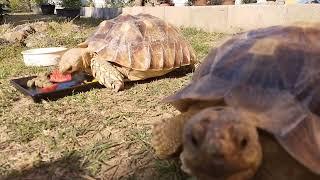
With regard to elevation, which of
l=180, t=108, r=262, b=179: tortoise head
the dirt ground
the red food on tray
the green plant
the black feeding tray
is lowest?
the dirt ground

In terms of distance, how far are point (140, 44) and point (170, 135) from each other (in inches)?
76.5

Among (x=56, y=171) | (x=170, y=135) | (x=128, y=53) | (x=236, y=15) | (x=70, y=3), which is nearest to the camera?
(x=170, y=135)

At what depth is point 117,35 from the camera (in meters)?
3.61

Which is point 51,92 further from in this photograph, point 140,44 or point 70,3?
point 70,3

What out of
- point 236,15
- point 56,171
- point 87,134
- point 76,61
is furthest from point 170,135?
point 236,15

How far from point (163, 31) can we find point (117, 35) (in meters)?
0.40

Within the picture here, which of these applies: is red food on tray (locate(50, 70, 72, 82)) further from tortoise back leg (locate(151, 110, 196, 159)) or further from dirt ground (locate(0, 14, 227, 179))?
tortoise back leg (locate(151, 110, 196, 159))

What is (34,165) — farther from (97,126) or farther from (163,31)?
(163,31)

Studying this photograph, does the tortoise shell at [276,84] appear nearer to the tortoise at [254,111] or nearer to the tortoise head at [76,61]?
the tortoise at [254,111]

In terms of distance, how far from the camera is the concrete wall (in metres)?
5.70

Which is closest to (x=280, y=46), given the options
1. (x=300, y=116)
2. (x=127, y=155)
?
(x=300, y=116)

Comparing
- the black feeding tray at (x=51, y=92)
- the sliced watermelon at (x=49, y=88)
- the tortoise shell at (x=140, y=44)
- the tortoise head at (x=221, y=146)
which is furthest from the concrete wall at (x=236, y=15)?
the tortoise head at (x=221, y=146)

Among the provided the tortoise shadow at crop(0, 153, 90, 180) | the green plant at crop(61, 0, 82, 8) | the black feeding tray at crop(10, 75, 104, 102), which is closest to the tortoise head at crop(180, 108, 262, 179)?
the tortoise shadow at crop(0, 153, 90, 180)

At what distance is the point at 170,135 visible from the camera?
169 cm
